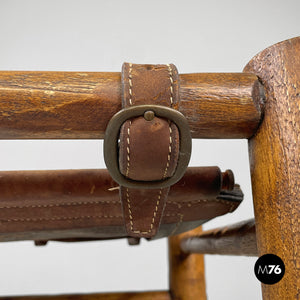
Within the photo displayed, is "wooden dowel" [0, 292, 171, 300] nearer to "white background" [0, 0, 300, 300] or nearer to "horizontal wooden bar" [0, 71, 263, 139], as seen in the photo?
"horizontal wooden bar" [0, 71, 263, 139]

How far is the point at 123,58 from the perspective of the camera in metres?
2.54

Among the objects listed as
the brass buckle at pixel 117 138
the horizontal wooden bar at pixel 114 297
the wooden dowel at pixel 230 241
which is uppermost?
the brass buckle at pixel 117 138

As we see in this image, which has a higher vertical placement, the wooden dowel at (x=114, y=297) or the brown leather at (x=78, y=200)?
the brown leather at (x=78, y=200)

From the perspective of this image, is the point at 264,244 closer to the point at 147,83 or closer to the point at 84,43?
the point at 147,83

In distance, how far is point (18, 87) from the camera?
0.43 metres

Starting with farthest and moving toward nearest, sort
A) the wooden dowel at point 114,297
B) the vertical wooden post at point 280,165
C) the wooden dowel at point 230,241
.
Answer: the wooden dowel at point 114,297 → the wooden dowel at point 230,241 → the vertical wooden post at point 280,165

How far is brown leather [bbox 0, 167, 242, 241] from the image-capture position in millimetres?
598

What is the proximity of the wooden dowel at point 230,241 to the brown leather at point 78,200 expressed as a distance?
84 mm

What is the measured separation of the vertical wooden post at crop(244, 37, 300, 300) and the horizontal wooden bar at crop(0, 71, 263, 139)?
20 mm

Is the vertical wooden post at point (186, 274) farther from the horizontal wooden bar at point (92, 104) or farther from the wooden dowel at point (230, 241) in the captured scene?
the horizontal wooden bar at point (92, 104)

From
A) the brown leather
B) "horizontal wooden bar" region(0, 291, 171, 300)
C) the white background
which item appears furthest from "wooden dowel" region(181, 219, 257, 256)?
the white background

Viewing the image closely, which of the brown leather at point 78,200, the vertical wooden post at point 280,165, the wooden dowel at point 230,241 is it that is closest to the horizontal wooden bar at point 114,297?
the wooden dowel at point 230,241

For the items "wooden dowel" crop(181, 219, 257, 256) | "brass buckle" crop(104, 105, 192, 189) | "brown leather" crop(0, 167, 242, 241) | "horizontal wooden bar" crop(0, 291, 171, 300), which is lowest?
"horizontal wooden bar" crop(0, 291, 171, 300)

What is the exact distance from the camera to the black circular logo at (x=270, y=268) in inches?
17.1
